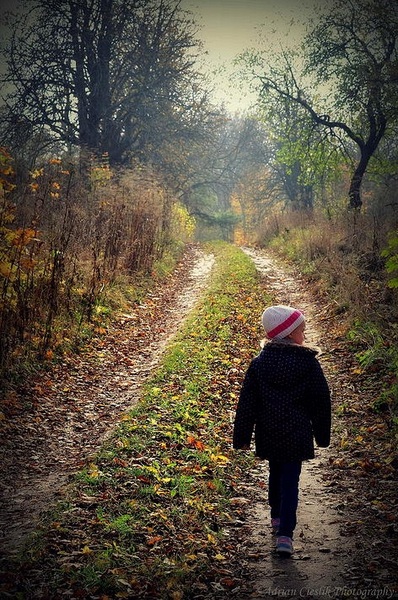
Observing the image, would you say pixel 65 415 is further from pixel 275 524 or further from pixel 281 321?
pixel 281 321

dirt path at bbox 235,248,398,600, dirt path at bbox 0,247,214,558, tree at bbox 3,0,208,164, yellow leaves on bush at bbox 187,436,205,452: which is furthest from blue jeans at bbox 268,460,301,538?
tree at bbox 3,0,208,164

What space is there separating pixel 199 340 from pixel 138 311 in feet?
9.04

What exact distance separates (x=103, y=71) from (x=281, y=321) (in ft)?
66.8

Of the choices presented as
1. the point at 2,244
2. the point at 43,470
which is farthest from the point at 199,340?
the point at 43,470

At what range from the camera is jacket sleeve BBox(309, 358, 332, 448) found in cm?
373

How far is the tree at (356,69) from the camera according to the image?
16859 mm

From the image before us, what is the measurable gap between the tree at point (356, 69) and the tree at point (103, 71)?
19.5 ft

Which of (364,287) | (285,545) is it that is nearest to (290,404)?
(285,545)

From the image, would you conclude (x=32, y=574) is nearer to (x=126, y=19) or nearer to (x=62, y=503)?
(x=62, y=503)

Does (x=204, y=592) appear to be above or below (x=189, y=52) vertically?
below

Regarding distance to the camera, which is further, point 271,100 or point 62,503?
point 271,100

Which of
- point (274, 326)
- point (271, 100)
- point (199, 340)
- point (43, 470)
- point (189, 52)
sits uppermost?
point (189, 52)

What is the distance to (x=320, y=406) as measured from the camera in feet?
12.3

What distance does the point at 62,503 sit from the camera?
4305mm
